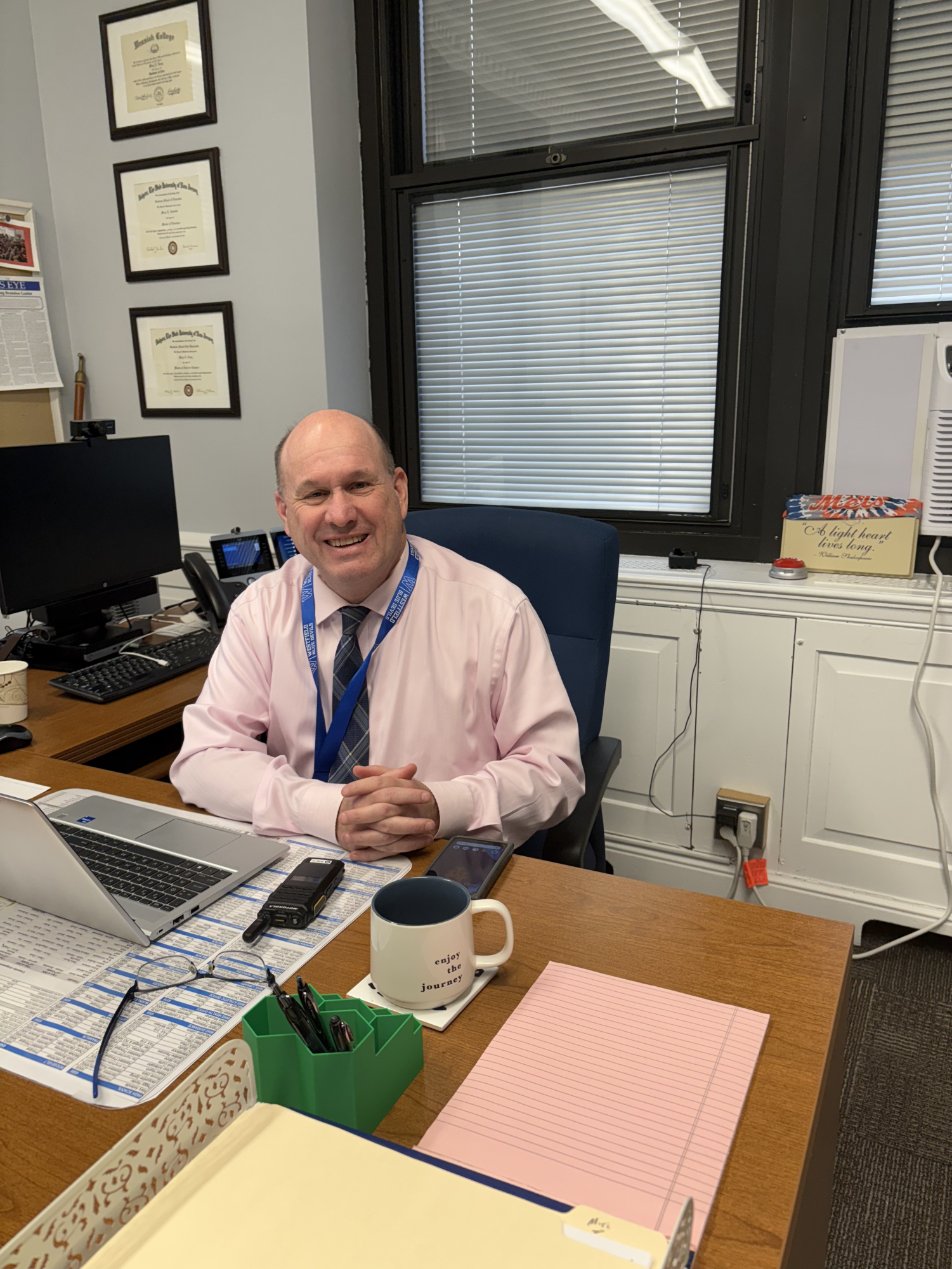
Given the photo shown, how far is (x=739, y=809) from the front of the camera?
7.68 feet

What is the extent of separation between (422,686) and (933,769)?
139cm

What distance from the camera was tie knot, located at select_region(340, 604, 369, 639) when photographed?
146 centimetres

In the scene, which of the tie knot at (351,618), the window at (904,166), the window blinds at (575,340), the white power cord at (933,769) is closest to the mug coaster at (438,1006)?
the tie knot at (351,618)

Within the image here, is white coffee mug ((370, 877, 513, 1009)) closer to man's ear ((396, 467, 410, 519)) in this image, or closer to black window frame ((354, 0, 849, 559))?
man's ear ((396, 467, 410, 519))

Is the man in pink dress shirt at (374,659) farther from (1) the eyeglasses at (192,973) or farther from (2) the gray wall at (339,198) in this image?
(2) the gray wall at (339,198)

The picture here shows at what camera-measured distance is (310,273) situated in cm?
265

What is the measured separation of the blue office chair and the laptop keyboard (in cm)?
72

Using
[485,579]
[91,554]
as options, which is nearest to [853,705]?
[485,579]

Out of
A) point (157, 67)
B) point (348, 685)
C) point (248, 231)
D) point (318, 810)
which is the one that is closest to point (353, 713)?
point (348, 685)

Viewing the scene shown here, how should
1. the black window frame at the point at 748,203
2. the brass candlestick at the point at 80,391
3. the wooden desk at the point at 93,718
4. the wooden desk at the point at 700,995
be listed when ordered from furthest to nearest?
the brass candlestick at the point at 80,391, the black window frame at the point at 748,203, the wooden desk at the point at 93,718, the wooden desk at the point at 700,995

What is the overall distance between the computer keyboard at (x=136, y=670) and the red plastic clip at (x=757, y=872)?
4.97ft

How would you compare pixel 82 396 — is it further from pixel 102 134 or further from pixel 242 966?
pixel 242 966

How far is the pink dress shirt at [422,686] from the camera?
144 cm

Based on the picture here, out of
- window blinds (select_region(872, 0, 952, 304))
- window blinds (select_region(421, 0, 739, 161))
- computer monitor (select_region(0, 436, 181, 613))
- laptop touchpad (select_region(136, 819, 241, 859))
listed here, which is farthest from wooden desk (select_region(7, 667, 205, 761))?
window blinds (select_region(872, 0, 952, 304))
